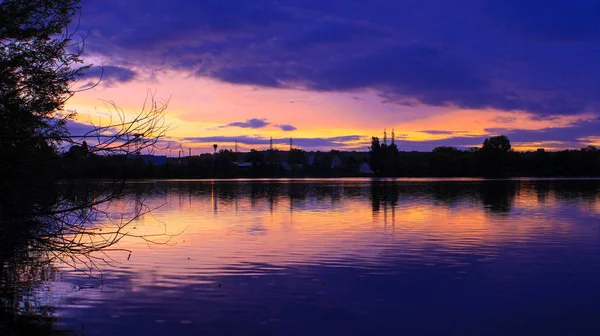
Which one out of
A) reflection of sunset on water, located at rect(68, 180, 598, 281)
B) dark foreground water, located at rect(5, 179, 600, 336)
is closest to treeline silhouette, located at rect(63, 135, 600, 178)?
reflection of sunset on water, located at rect(68, 180, 598, 281)

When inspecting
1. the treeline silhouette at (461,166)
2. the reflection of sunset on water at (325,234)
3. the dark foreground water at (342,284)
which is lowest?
the dark foreground water at (342,284)

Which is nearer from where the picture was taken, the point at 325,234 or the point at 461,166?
the point at 325,234

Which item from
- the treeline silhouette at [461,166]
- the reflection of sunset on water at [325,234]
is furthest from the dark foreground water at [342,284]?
the treeline silhouette at [461,166]

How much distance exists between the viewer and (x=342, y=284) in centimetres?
1248

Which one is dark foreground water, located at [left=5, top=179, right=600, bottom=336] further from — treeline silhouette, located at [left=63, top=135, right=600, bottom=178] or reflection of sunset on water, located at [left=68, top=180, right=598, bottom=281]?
treeline silhouette, located at [left=63, top=135, right=600, bottom=178]

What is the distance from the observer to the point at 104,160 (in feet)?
27.6

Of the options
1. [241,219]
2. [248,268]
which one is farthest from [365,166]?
[248,268]

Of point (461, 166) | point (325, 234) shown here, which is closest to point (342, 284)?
point (325, 234)

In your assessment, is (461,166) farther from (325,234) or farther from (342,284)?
(342,284)

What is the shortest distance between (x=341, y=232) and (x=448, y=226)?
532 cm

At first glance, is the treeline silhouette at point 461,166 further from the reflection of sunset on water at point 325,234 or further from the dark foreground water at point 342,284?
the dark foreground water at point 342,284

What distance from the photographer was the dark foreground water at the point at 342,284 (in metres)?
9.75

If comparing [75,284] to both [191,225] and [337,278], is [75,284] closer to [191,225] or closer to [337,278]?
[337,278]

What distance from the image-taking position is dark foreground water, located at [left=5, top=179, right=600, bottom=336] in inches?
384
